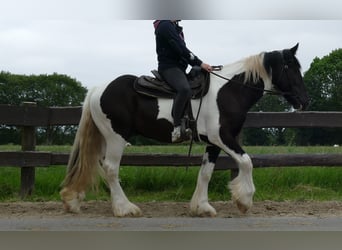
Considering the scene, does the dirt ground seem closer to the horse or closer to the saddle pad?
the horse

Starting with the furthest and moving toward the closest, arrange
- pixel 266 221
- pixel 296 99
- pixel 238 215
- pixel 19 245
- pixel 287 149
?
pixel 287 149 → pixel 296 99 → pixel 238 215 → pixel 266 221 → pixel 19 245

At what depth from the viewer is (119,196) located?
5.84 m

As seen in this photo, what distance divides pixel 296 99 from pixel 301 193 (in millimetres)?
1932

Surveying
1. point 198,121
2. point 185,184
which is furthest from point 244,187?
point 185,184

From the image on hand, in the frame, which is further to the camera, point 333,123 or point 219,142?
point 333,123

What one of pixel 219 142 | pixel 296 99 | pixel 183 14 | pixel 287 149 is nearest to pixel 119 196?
pixel 219 142

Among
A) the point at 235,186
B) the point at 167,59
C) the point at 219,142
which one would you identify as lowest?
the point at 235,186

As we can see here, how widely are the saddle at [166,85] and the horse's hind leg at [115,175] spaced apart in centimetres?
76

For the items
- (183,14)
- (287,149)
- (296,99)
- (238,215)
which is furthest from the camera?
(287,149)

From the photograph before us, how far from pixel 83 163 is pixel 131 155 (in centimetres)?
139

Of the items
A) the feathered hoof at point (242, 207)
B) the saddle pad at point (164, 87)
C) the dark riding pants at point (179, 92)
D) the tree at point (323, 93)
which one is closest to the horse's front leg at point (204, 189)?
the feathered hoof at point (242, 207)

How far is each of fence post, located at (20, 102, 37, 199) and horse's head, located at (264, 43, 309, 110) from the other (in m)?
3.93

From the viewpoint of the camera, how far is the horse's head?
623 centimetres

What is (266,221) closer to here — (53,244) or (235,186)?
(235,186)
